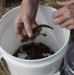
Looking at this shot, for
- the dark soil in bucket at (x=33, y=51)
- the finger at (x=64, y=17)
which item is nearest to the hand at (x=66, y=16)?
the finger at (x=64, y=17)

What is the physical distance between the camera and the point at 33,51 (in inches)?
59.2

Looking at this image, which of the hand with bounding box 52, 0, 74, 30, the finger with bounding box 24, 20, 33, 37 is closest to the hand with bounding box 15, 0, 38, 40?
the finger with bounding box 24, 20, 33, 37

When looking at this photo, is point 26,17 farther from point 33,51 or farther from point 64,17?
point 33,51

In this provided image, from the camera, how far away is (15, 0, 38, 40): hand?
1250 millimetres

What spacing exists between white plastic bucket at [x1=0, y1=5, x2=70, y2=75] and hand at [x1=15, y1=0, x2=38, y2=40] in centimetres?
10

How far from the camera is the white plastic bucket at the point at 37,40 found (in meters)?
1.22

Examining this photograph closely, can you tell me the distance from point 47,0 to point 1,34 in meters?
0.64

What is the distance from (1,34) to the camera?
4.55ft

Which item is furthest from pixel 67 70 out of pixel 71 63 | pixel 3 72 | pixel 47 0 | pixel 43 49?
pixel 47 0

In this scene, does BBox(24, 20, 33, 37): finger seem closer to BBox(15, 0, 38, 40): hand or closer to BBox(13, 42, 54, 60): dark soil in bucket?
BBox(15, 0, 38, 40): hand

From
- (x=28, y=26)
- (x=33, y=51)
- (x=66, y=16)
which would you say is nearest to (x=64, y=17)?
(x=66, y=16)

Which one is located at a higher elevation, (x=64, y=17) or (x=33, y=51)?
(x=64, y=17)

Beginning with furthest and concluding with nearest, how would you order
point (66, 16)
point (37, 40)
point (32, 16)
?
1. point (37, 40)
2. point (32, 16)
3. point (66, 16)

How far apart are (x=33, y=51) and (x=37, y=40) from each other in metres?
0.14
